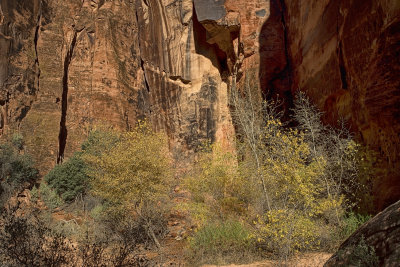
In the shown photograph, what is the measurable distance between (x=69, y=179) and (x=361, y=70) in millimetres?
17437

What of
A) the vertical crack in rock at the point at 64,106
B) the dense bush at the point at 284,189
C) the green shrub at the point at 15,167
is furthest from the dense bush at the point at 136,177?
the vertical crack in rock at the point at 64,106

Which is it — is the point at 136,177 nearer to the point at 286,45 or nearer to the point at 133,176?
the point at 133,176

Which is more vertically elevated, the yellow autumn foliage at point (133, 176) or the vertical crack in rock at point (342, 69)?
the vertical crack in rock at point (342, 69)

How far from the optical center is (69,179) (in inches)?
720

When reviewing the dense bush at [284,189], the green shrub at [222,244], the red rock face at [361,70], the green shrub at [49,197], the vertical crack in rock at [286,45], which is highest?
the vertical crack in rock at [286,45]

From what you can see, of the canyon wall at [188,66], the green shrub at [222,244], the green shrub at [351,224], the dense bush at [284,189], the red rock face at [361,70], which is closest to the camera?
→ the dense bush at [284,189]

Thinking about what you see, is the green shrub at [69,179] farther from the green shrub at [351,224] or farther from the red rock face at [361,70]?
the green shrub at [351,224]

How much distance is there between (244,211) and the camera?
370 inches

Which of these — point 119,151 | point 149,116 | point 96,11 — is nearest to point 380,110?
point 119,151

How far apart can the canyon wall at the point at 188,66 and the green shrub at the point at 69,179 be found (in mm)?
2404

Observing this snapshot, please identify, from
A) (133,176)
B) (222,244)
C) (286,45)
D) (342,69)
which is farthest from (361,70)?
(286,45)

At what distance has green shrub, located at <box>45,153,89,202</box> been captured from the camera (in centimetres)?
1783

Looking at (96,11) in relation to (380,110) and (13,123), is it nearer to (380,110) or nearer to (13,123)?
(13,123)

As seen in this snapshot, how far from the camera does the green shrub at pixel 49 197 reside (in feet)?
56.8
